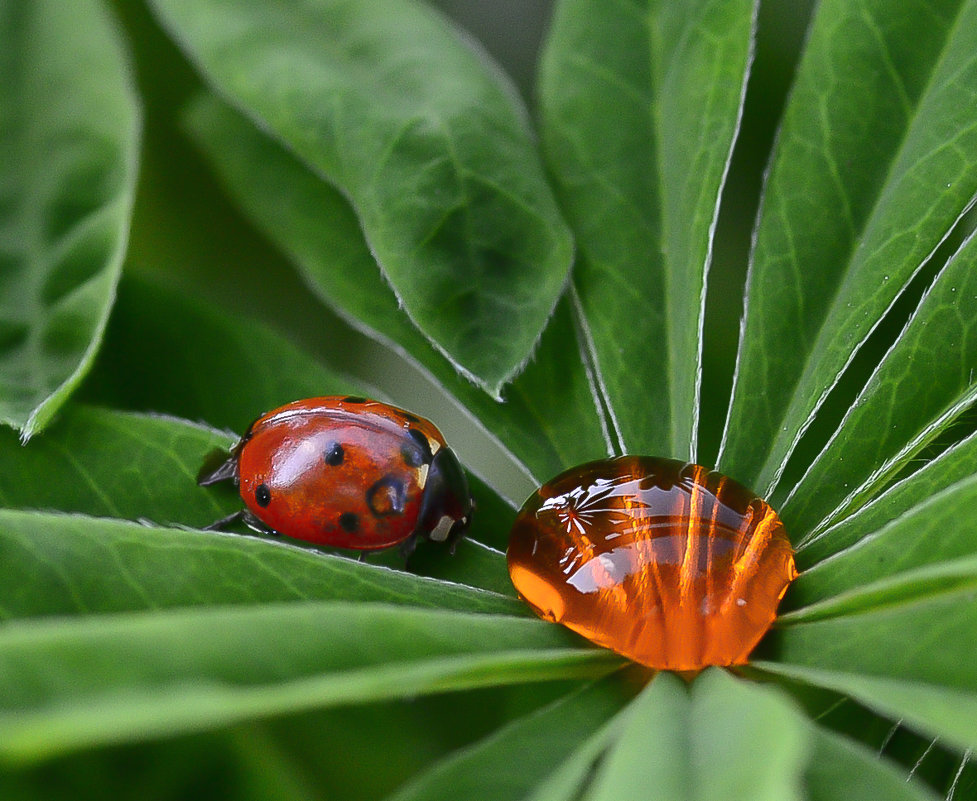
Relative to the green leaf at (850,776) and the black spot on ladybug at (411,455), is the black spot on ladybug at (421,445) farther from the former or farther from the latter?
the green leaf at (850,776)

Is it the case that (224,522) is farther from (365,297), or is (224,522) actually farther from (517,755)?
(517,755)

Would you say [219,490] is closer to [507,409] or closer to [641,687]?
[507,409]

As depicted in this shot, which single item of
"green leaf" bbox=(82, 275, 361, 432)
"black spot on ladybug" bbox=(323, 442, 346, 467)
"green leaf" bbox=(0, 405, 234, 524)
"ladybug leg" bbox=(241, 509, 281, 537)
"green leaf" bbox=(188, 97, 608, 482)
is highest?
"green leaf" bbox=(188, 97, 608, 482)

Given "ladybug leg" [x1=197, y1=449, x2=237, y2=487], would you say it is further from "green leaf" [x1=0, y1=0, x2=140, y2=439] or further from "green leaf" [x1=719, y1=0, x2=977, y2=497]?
"green leaf" [x1=719, y1=0, x2=977, y2=497]

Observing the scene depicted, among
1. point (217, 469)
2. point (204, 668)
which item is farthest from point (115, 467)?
point (204, 668)

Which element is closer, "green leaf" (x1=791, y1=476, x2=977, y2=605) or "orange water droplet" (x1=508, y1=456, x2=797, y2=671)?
"green leaf" (x1=791, y1=476, x2=977, y2=605)

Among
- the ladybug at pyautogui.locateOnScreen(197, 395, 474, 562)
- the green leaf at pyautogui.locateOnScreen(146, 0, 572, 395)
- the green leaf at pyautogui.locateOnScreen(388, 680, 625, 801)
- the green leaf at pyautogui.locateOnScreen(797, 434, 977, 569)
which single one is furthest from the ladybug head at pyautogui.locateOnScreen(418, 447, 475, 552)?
the green leaf at pyautogui.locateOnScreen(797, 434, 977, 569)

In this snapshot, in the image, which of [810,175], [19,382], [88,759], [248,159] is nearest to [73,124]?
[248,159]
